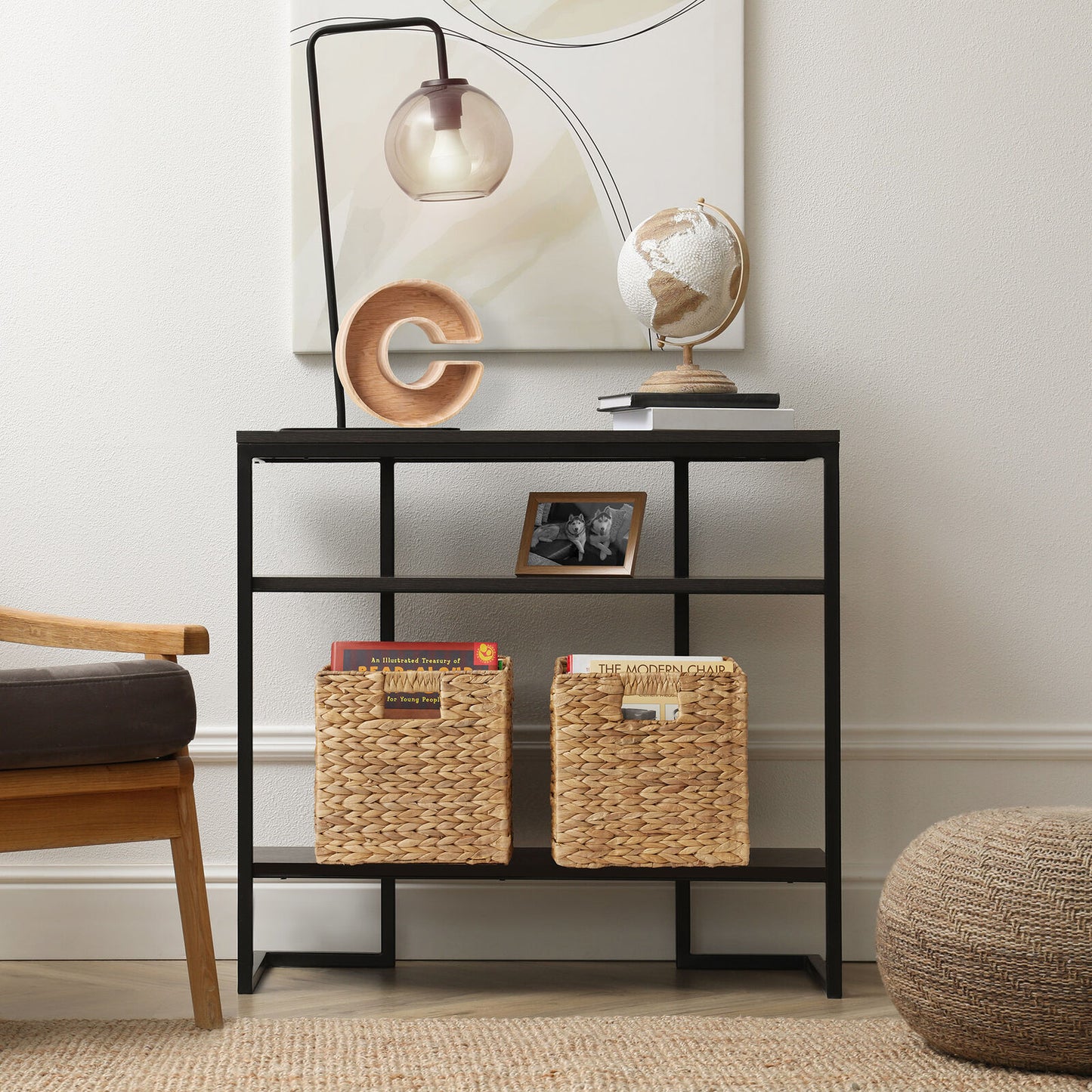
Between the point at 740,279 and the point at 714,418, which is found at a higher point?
the point at 740,279

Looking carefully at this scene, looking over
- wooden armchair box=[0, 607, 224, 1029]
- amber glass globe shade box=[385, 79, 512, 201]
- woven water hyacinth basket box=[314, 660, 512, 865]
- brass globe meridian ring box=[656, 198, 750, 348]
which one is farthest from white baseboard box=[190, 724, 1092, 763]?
amber glass globe shade box=[385, 79, 512, 201]

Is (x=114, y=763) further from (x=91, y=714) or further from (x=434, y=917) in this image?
(x=434, y=917)

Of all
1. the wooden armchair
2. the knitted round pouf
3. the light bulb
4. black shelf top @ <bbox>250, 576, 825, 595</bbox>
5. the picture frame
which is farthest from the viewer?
the light bulb

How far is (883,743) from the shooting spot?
189 cm

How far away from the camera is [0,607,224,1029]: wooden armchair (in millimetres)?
1344

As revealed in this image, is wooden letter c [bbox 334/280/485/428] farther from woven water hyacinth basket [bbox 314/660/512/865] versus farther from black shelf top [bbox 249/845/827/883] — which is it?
black shelf top [bbox 249/845/827/883]

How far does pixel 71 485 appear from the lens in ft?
6.27

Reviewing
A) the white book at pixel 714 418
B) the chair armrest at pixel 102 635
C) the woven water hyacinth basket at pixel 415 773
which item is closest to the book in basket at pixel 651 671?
the woven water hyacinth basket at pixel 415 773

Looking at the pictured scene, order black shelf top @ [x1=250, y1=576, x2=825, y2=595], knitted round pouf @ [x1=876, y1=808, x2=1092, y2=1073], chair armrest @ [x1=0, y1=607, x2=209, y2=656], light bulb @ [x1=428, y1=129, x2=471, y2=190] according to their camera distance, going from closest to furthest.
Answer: knitted round pouf @ [x1=876, y1=808, x2=1092, y2=1073] < chair armrest @ [x1=0, y1=607, x2=209, y2=656] < black shelf top @ [x1=250, y1=576, x2=825, y2=595] < light bulb @ [x1=428, y1=129, x2=471, y2=190]

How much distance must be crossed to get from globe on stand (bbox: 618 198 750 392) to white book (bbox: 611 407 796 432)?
0.06 m

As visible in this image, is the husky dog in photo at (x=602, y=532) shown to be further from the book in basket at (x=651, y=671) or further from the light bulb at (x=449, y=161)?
the light bulb at (x=449, y=161)

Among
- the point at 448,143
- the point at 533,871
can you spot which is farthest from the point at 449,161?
the point at 533,871

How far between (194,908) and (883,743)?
3.79 feet

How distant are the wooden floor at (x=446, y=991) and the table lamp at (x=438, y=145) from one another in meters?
0.94
